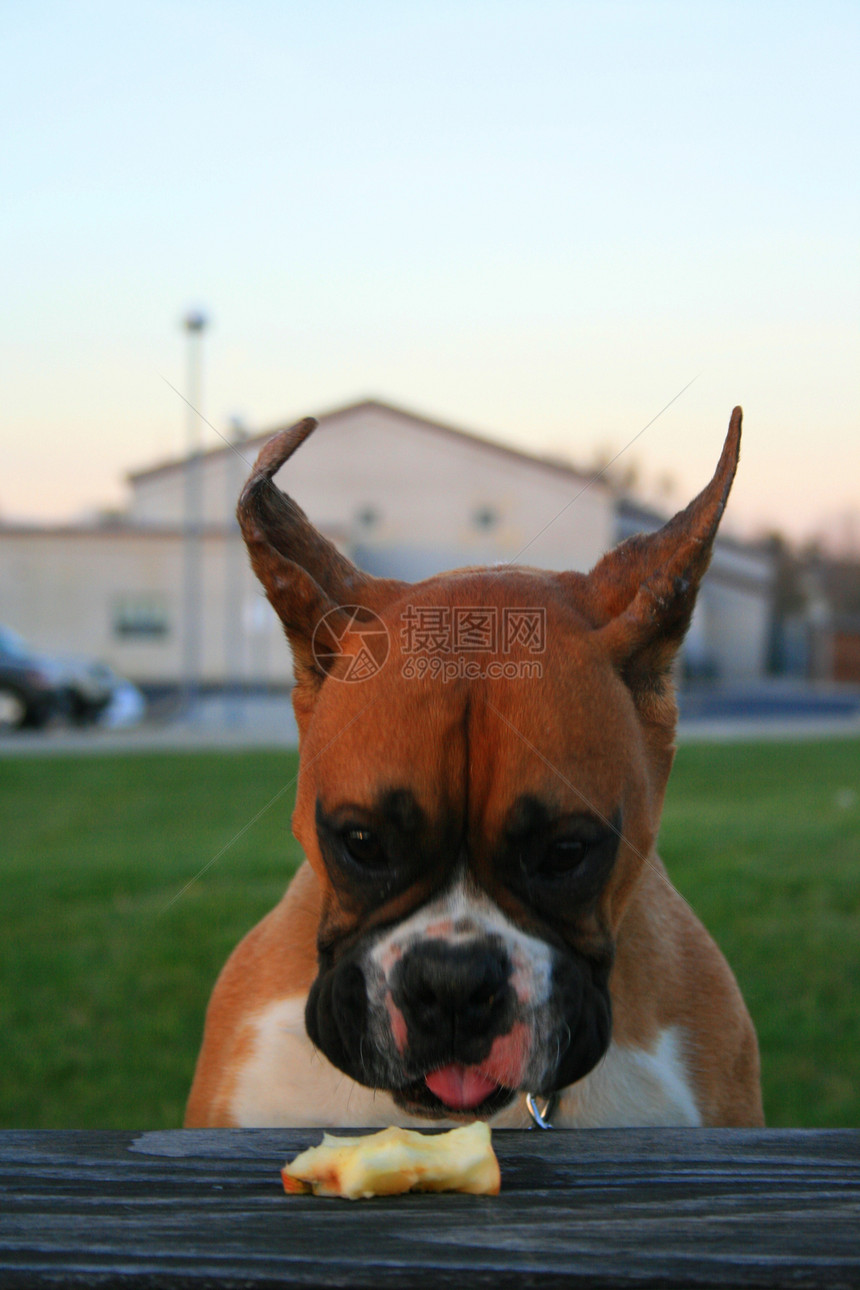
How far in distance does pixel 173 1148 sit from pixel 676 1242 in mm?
737

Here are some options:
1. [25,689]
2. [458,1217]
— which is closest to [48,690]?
[25,689]

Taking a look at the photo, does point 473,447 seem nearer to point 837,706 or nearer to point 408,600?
point 837,706

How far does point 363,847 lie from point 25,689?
1899 cm

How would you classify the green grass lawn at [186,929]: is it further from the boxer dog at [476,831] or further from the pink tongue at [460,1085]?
the pink tongue at [460,1085]

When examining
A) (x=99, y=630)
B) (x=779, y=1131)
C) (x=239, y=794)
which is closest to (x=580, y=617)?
(x=779, y=1131)

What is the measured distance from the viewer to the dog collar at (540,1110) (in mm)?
2096

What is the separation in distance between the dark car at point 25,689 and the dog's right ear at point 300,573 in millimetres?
18625

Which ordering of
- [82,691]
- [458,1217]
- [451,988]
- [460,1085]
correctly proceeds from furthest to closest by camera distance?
[82,691] < [460,1085] < [451,988] < [458,1217]

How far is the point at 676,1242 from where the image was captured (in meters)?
1.42

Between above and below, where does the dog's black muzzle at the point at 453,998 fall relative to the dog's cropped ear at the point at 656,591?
below

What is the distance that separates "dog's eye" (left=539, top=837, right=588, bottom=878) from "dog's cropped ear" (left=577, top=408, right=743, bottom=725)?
0.36m

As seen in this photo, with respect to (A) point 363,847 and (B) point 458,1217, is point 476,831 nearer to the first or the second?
(A) point 363,847

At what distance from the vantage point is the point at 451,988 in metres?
1.86

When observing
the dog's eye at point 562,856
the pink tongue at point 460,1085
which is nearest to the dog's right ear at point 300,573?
the dog's eye at point 562,856
